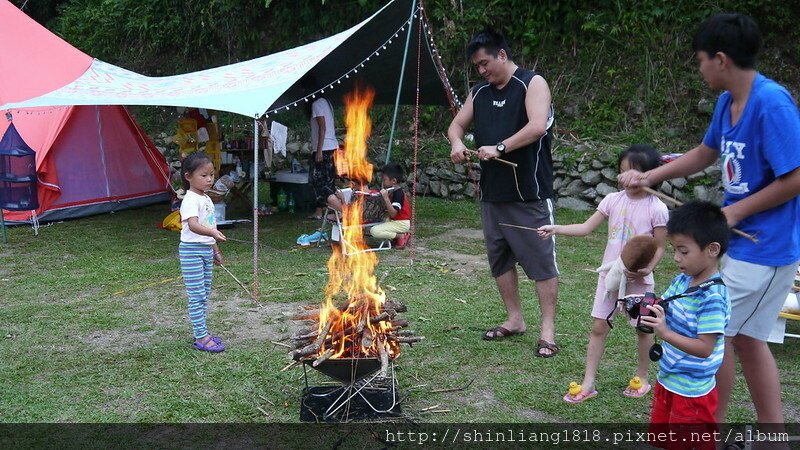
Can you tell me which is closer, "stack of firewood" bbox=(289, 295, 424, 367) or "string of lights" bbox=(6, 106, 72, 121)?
"stack of firewood" bbox=(289, 295, 424, 367)

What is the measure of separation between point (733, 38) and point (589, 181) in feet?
24.2

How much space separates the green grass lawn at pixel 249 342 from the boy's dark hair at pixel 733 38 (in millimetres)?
1876

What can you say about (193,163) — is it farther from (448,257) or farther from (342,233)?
(448,257)

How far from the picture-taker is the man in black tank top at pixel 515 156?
4.64 m

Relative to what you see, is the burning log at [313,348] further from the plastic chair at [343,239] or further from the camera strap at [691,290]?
the plastic chair at [343,239]

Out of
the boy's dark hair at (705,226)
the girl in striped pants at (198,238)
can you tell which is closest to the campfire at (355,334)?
the girl in striped pants at (198,238)

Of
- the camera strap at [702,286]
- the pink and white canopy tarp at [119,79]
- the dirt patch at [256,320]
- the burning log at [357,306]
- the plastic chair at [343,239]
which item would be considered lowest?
the dirt patch at [256,320]

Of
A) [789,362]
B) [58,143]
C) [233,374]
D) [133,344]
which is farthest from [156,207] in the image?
[789,362]

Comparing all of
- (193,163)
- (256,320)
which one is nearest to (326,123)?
(256,320)

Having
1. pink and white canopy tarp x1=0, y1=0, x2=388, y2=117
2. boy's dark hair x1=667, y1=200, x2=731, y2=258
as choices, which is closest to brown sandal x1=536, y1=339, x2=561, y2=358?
boy's dark hair x1=667, y1=200, x2=731, y2=258

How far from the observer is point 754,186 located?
312 centimetres

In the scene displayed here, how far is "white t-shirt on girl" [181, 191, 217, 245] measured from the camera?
485 cm

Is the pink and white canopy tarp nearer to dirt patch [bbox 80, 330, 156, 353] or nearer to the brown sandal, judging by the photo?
dirt patch [bbox 80, 330, 156, 353]

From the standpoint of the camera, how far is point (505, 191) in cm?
483
